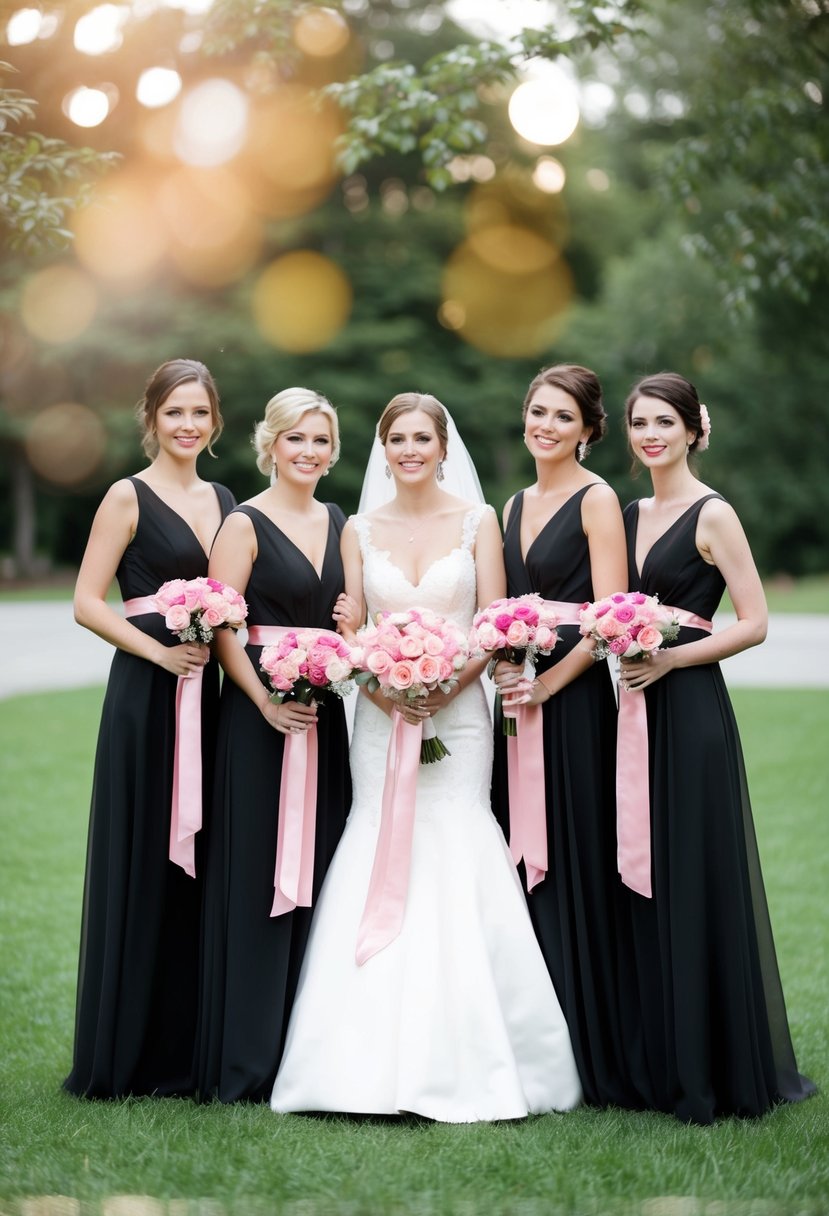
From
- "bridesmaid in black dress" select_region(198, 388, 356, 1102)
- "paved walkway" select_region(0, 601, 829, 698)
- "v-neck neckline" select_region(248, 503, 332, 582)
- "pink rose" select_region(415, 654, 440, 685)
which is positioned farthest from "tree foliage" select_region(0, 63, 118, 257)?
"paved walkway" select_region(0, 601, 829, 698)

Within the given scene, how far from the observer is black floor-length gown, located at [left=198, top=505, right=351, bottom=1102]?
214 inches

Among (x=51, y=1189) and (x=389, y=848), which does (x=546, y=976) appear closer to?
(x=389, y=848)

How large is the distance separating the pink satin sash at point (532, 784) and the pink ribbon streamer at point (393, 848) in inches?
17.2

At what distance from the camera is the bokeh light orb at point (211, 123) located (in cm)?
3147

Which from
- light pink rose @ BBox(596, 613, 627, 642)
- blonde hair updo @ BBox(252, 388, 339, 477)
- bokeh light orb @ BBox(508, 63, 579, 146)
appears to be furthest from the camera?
bokeh light orb @ BBox(508, 63, 579, 146)

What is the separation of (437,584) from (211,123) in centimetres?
3108

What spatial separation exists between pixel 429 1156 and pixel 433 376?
3657 cm

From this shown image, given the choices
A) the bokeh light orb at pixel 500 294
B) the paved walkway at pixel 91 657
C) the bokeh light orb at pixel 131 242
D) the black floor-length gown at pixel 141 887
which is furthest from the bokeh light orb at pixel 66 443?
the black floor-length gown at pixel 141 887

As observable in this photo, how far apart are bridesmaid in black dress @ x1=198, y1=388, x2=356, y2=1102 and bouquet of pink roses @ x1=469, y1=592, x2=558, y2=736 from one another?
2.55 ft

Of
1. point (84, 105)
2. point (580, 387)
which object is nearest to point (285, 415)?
point (580, 387)

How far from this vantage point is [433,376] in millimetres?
40125

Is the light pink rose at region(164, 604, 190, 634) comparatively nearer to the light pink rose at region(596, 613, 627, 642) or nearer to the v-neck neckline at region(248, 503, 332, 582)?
the v-neck neckline at region(248, 503, 332, 582)

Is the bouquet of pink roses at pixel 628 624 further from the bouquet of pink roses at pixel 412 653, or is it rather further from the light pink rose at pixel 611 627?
the bouquet of pink roses at pixel 412 653

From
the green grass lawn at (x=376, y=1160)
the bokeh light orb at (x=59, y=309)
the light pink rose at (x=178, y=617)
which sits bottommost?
the green grass lawn at (x=376, y=1160)
